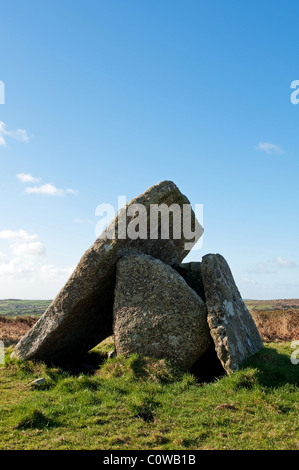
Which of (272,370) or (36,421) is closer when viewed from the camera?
(36,421)

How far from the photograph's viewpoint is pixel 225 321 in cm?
988

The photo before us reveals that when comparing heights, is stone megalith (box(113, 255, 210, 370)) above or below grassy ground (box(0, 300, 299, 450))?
above

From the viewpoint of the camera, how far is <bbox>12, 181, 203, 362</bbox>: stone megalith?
34.8ft

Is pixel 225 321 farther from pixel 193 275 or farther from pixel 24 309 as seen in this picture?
pixel 24 309

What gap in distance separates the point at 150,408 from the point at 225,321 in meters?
3.25

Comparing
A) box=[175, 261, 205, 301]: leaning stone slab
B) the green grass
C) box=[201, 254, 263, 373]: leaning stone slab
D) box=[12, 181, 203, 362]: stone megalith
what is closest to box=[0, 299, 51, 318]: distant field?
box=[12, 181, 203, 362]: stone megalith

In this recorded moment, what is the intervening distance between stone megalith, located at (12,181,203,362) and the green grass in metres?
1.16

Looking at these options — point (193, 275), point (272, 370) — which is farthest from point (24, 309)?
point (272, 370)

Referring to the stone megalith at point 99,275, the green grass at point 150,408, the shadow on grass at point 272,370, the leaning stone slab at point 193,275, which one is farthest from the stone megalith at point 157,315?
the leaning stone slab at point 193,275

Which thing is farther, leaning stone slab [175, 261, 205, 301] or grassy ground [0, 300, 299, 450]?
leaning stone slab [175, 261, 205, 301]

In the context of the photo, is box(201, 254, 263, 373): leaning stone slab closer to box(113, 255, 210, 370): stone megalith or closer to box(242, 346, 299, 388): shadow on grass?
box(242, 346, 299, 388): shadow on grass

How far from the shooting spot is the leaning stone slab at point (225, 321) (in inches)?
371
